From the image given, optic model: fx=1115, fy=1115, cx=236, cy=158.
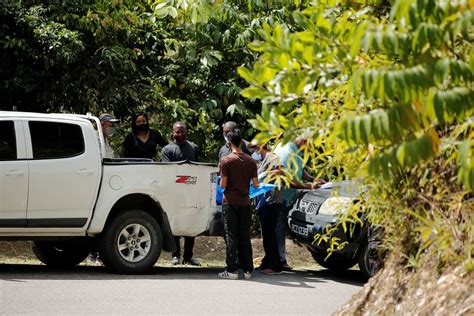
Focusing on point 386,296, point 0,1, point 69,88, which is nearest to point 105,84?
point 69,88

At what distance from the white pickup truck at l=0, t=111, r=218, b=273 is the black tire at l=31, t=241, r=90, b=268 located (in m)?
0.71

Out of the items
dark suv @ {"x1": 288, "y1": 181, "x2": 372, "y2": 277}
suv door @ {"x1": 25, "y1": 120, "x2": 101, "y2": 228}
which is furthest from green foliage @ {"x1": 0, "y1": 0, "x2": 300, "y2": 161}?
suv door @ {"x1": 25, "y1": 120, "x2": 101, "y2": 228}

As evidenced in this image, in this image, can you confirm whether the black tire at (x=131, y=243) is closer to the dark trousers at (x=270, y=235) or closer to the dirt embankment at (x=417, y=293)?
the dark trousers at (x=270, y=235)

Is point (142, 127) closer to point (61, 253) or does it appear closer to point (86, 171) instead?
point (61, 253)

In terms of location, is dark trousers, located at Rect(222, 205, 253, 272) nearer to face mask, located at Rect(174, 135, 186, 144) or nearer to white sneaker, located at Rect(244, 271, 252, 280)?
white sneaker, located at Rect(244, 271, 252, 280)

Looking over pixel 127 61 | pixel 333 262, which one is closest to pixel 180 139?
pixel 333 262

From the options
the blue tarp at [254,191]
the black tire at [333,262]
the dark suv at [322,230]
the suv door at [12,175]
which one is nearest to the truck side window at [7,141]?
the suv door at [12,175]

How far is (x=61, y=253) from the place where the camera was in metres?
14.3

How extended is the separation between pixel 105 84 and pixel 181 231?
5285mm

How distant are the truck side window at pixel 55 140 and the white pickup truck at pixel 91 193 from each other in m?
0.01

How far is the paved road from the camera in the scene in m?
10.4

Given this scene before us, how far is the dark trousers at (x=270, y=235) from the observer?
46.0 feet

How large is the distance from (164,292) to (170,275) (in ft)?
5.85

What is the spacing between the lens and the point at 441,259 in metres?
6.55
